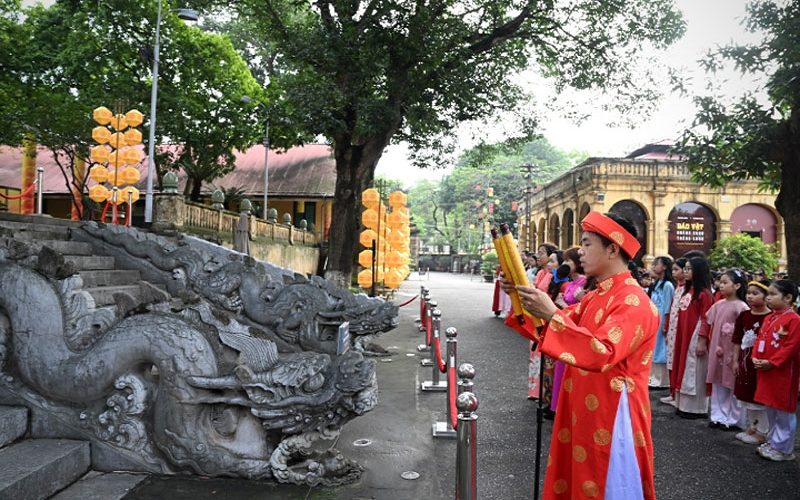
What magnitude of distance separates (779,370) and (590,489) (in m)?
3.08

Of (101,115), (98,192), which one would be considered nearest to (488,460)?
(101,115)

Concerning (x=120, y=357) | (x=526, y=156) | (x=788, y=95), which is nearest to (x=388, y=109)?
(x=788, y=95)

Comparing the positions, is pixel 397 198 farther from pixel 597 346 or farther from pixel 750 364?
pixel 597 346

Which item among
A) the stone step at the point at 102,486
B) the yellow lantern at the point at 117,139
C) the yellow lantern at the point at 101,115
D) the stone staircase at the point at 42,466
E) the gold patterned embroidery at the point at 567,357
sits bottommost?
the stone step at the point at 102,486

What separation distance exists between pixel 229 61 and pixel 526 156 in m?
43.1

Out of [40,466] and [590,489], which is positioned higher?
[590,489]

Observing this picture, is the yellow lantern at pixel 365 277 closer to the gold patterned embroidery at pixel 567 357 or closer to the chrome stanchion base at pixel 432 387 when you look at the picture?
the chrome stanchion base at pixel 432 387

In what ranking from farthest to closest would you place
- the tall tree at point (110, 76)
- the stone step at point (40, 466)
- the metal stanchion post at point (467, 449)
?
the tall tree at point (110, 76) → the stone step at point (40, 466) → the metal stanchion post at point (467, 449)

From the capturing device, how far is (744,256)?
→ 16.1m

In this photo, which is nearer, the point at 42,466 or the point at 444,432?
the point at 42,466

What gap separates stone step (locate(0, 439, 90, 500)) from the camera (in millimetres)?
2975

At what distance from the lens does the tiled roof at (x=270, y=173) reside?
25266 mm

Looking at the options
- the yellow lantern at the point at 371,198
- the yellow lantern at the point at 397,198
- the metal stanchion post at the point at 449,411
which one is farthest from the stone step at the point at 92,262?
the yellow lantern at the point at 397,198

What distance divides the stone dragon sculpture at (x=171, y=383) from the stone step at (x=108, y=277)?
198cm
